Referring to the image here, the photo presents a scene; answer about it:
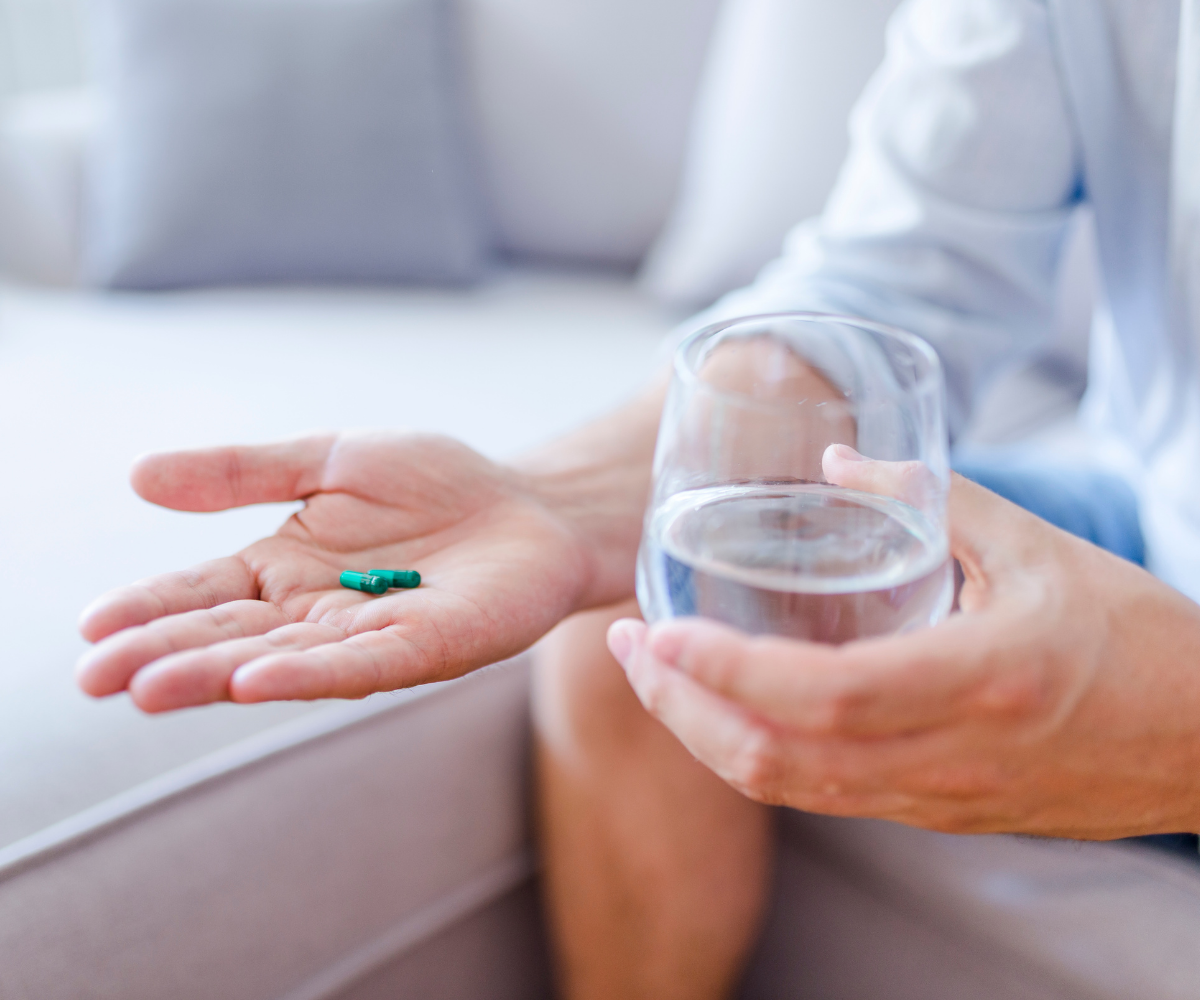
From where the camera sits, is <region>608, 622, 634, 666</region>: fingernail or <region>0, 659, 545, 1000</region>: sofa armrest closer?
<region>608, 622, 634, 666</region>: fingernail

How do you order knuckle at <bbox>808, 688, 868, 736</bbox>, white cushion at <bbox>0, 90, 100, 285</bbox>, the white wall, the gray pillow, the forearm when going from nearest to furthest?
knuckle at <bbox>808, 688, 868, 736</bbox> → the forearm → the gray pillow → white cushion at <bbox>0, 90, 100, 285</bbox> → the white wall

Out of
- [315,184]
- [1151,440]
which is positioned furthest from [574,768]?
[315,184]

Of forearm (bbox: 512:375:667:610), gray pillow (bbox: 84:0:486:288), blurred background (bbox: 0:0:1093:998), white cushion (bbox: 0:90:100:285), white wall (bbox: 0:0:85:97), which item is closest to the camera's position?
forearm (bbox: 512:375:667:610)

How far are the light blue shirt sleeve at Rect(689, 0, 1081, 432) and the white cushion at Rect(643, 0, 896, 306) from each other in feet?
1.17

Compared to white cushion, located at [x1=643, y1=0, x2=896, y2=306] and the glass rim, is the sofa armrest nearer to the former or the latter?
the glass rim

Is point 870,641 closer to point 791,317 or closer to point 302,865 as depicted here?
point 791,317

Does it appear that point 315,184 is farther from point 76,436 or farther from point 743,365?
point 743,365

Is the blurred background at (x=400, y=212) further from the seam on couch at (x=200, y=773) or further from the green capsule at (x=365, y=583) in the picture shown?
the green capsule at (x=365, y=583)

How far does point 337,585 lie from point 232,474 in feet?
0.32

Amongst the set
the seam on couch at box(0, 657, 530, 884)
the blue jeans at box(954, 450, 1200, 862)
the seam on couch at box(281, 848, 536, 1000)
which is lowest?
the seam on couch at box(281, 848, 536, 1000)

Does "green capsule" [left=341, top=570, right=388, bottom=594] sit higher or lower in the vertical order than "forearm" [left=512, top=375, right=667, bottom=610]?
higher

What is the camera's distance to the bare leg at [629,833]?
0.71 m

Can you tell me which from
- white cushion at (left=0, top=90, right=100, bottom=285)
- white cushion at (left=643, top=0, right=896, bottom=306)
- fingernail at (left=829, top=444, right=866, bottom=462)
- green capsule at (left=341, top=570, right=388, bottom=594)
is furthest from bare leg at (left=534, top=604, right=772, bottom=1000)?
white cushion at (left=0, top=90, right=100, bottom=285)

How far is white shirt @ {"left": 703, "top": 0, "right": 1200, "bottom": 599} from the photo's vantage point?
69 cm
